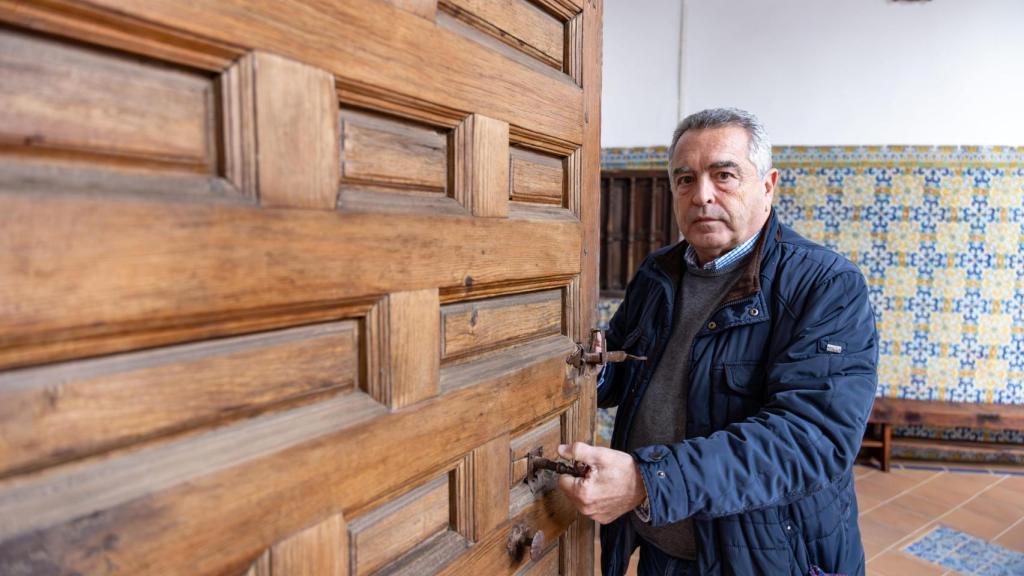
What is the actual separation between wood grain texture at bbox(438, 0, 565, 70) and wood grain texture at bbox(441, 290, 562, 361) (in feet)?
1.36

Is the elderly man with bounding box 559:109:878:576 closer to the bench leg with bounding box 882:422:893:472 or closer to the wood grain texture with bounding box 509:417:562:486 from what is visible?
the wood grain texture with bounding box 509:417:562:486

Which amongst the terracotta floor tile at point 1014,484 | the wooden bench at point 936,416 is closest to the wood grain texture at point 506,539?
the wooden bench at point 936,416

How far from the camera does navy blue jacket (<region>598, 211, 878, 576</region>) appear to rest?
Answer: 4.01ft

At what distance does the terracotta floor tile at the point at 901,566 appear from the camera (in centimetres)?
286

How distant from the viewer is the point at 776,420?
1281mm

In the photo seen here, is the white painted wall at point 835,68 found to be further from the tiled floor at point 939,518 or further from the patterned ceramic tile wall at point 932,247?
the tiled floor at point 939,518

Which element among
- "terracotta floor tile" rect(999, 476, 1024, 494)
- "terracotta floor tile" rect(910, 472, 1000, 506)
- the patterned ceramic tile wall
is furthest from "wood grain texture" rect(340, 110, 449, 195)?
"terracotta floor tile" rect(999, 476, 1024, 494)

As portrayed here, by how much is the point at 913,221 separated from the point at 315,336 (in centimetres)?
444

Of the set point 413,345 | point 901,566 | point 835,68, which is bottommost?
point 901,566

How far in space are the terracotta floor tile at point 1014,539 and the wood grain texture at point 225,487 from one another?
347cm

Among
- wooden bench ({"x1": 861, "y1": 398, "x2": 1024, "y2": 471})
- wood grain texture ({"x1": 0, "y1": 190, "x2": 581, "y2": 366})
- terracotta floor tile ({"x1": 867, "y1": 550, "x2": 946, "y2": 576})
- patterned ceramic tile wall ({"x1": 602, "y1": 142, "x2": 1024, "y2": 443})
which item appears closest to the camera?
wood grain texture ({"x1": 0, "y1": 190, "x2": 581, "y2": 366})

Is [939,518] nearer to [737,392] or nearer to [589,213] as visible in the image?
[737,392]

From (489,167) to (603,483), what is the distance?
24.3 inches

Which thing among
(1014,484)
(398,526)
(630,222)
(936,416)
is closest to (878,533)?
(936,416)
